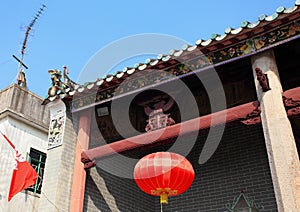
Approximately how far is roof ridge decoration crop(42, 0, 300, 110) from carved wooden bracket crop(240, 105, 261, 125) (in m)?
0.75

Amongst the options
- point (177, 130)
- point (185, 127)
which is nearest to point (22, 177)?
point (177, 130)

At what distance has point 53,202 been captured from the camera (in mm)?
5191

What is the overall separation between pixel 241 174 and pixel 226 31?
108 inches

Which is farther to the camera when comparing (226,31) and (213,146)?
(213,146)

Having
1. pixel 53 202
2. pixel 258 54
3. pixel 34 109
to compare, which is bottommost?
pixel 53 202

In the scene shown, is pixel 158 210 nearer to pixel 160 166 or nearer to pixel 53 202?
pixel 53 202

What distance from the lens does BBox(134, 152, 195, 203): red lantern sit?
425 centimetres

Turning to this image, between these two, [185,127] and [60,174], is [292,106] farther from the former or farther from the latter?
[60,174]

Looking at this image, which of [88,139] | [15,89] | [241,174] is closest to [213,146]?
[241,174]

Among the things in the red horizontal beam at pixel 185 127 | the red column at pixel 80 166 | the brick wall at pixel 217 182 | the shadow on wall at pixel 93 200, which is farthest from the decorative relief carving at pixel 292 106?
the shadow on wall at pixel 93 200

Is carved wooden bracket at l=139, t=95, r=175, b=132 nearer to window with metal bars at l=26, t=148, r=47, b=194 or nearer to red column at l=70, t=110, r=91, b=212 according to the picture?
red column at l=70, t=110, r=91, b=212

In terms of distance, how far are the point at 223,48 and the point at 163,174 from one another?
180 cm

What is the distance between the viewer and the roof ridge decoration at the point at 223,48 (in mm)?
4328

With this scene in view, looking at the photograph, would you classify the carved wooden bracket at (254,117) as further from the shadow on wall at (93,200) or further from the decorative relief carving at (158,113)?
the shadow on wall at (93,200)
